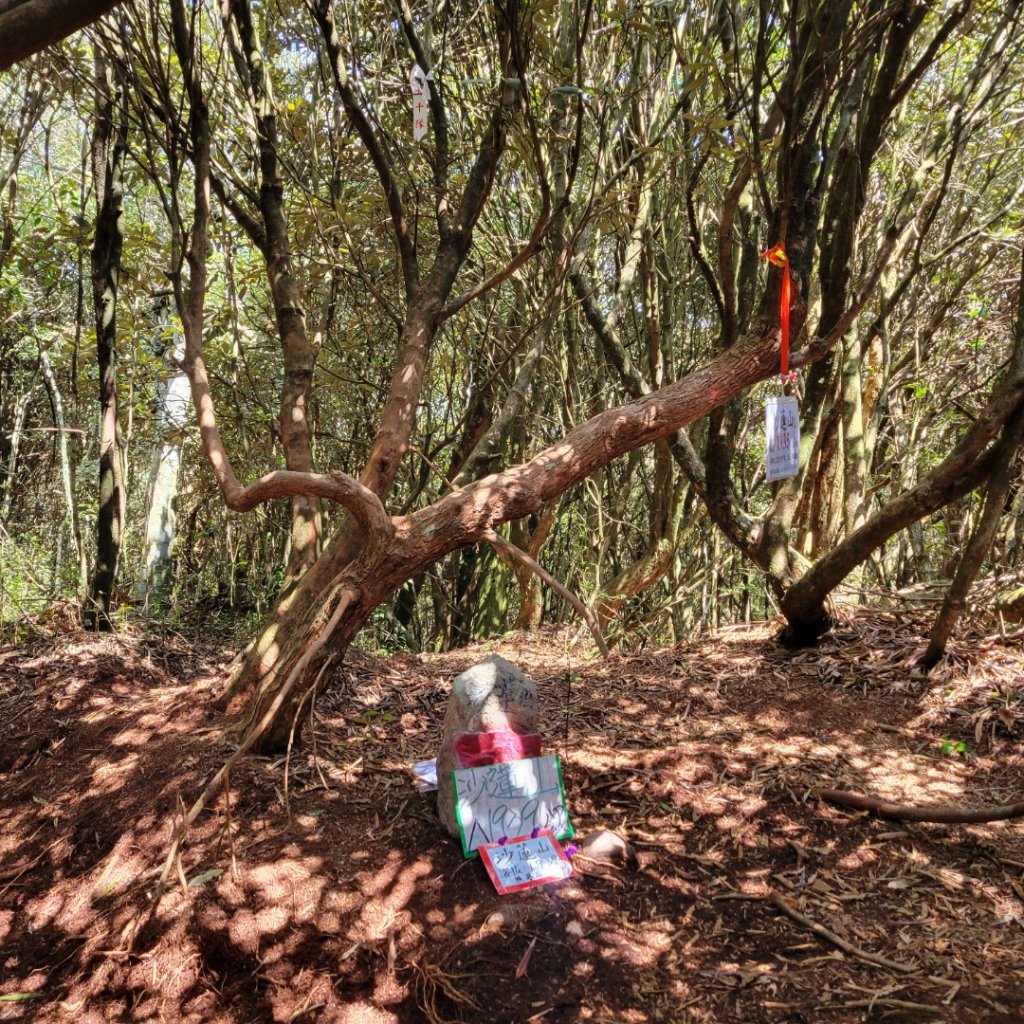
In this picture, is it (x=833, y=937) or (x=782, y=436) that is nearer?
(x=833, y=937)

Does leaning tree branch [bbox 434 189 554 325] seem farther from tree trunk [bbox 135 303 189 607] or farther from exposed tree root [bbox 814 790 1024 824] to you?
tree trunk [bbox 135 303 189 607]

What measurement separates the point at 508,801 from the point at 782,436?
79.2 inches

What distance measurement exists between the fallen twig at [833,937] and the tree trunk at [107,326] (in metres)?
4.15

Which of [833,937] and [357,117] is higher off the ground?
[357,117]

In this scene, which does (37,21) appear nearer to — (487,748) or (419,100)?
(419,100)

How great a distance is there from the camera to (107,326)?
4.78 metres

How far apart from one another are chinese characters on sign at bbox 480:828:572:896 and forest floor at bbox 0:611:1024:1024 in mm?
40

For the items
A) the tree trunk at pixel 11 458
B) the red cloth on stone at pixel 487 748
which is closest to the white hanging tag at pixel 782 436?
the red cloth on stone at pixel 487 748

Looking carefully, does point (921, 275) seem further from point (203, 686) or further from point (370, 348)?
point (203, 686)

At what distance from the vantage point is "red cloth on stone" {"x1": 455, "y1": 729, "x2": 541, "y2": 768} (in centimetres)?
255

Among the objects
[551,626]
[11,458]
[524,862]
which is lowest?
[524,862]

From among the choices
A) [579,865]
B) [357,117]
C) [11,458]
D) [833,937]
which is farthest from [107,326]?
[833,937]

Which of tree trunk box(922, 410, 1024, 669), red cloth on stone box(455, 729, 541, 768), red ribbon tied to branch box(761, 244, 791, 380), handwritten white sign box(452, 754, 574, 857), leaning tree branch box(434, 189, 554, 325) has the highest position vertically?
leaning tree branch box(434, 189, 554, 325)

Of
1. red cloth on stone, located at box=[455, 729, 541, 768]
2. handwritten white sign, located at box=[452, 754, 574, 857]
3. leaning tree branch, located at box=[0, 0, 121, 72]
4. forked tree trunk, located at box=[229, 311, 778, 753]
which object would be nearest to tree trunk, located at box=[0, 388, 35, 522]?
forked tree trunk, located at box=[229, 311, 778, 753]
